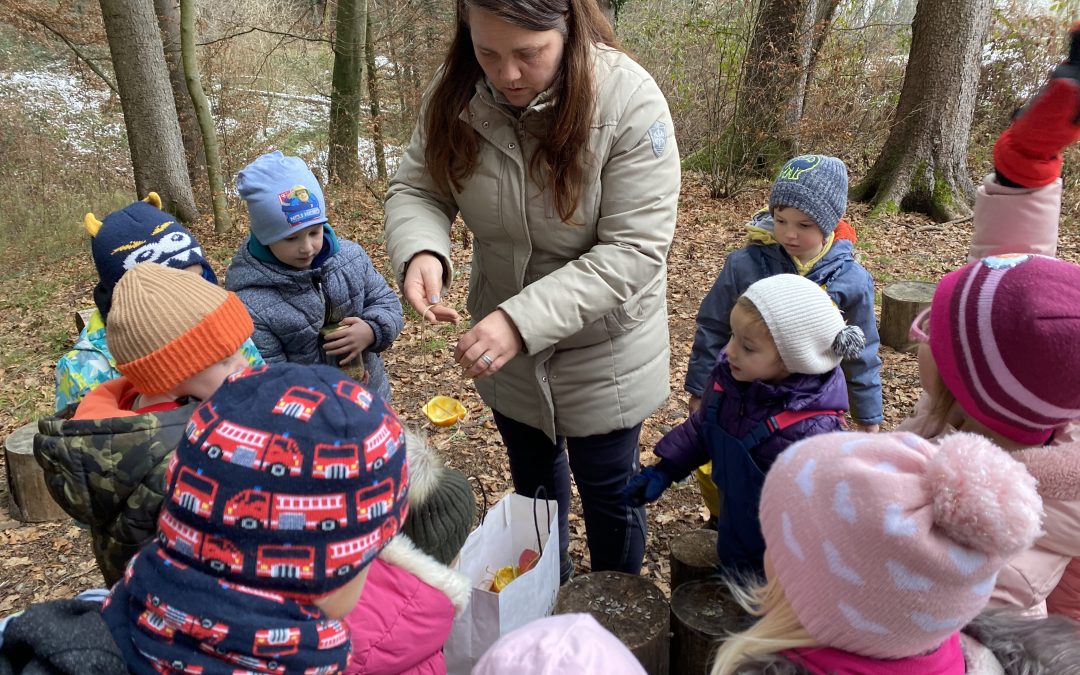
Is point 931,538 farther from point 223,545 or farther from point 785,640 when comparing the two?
point 223,545

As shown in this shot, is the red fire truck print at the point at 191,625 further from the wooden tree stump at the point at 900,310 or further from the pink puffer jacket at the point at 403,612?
the wooden tree stump at the point at 900,310

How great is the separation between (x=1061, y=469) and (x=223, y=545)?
165 cm

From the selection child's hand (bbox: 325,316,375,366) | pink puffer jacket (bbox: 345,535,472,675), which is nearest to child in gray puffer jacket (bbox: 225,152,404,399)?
child's hand (bbox: 325,316,375,366)

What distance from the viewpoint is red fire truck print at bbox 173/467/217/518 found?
40.2 inches

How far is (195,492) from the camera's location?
3.38 ft

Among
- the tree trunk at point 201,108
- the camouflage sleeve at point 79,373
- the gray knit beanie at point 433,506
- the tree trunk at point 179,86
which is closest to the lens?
the gray knit beanie at point 433,506

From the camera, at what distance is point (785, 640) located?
49.9 inches

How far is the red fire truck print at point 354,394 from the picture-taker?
44.4 inches

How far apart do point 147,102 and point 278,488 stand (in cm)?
843

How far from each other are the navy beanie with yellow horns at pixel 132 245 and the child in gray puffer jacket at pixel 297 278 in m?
0.22

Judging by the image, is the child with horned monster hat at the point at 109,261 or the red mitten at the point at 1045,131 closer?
the red mitten at the point at 1045,131

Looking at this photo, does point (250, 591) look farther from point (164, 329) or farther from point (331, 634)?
point (164, 329)

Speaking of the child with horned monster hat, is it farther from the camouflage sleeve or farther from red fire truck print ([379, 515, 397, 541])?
red fire truck print ([379, 515, 397, 541])

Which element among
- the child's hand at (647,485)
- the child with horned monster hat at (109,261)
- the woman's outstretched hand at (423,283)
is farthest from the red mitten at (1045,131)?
the child with horned monster hat at (109,261)
